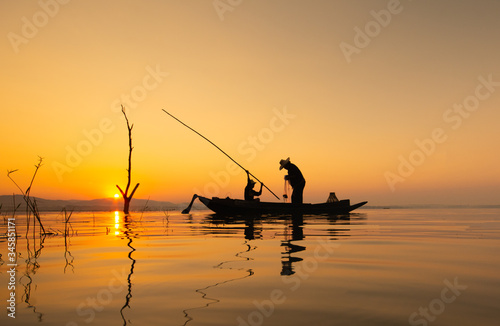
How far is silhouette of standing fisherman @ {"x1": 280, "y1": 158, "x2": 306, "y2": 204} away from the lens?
22156 millimetres

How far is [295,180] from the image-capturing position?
22.3m

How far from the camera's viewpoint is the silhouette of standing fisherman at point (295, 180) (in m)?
22.2

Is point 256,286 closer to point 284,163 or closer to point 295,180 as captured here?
point 284,163

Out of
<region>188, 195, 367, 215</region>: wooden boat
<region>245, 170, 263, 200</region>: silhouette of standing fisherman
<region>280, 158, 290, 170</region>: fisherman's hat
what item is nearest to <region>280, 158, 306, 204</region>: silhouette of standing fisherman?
<region>280, 158, 290, 170</region>: fisherman's hat

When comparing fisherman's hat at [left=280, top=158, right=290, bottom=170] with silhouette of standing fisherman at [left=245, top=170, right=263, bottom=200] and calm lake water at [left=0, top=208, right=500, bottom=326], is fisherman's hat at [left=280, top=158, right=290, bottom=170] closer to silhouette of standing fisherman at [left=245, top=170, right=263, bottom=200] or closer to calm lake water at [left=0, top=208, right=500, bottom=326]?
silhouette of standing fisherman at [left=245, top=170, right=263, bottom=200]

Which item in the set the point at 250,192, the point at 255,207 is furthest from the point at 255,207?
the point at 250,192

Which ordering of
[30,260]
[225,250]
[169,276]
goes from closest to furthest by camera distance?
[169,276] < [30,260] < [225,250]

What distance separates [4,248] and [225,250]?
398 cm

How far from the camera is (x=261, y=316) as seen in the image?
9.91 feet

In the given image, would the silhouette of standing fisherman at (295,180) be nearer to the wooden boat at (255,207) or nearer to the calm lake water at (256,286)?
the wooden boat at (255,207)

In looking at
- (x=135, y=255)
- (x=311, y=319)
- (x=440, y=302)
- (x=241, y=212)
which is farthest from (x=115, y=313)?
(x=241, y=212)

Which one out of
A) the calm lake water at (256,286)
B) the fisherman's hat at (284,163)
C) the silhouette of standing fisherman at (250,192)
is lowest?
the calm lake water at (256,286)

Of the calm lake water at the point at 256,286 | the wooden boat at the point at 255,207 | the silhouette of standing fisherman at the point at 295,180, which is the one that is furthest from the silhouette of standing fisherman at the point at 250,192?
the calm lake water at the point at 256,286

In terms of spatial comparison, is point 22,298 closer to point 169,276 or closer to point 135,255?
point 169,276
